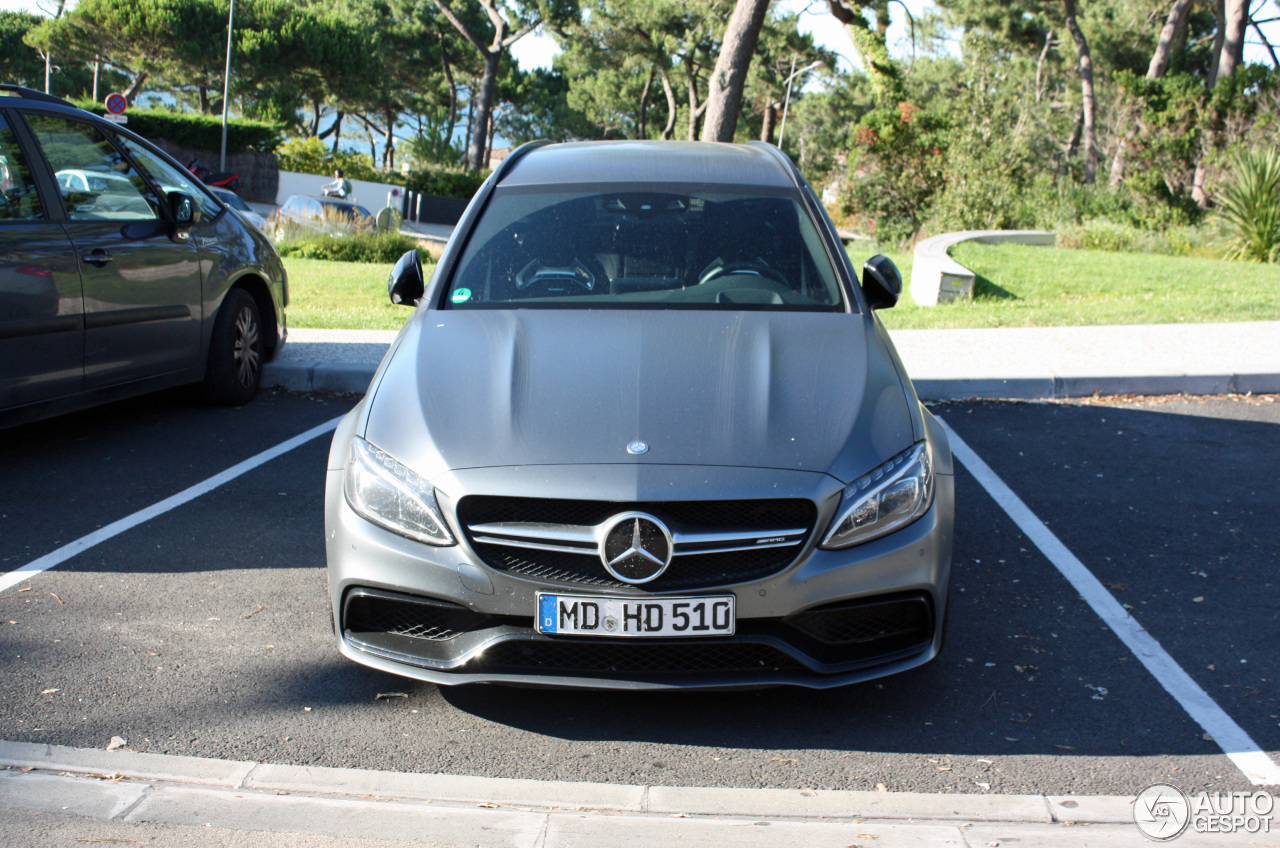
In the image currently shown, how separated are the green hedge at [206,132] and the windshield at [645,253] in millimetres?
38361

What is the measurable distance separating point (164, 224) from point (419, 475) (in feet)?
12.3

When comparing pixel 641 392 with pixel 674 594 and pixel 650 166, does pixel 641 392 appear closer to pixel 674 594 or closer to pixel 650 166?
pixel 674 594

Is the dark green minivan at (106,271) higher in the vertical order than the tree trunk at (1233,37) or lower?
lower

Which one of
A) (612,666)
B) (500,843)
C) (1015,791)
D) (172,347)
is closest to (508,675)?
(612,666)

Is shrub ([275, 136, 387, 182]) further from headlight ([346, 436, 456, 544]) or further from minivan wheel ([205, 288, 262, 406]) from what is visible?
headlight ([346, 436, 456, 544])

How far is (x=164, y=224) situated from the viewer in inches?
233

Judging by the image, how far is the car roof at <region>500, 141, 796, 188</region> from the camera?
457cm

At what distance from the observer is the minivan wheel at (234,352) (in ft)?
21.3

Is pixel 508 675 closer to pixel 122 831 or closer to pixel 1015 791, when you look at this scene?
pixel 122 831

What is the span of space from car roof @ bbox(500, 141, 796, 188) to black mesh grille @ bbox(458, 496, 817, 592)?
2059 millimetres

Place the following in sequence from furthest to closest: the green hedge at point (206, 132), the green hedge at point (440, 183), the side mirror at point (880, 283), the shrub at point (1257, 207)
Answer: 1. the green hedge at point (206, 132)
2. the green hedge at point (440, 183)
3. the shrub at point (1257, 207)
4. the side mirror at point (880, 283)

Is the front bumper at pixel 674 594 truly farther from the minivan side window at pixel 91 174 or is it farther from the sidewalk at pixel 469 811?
the minivan side window at pixel 91 174

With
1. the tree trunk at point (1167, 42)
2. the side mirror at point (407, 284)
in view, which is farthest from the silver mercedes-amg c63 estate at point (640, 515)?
the tree trunk at point (1167, 42)

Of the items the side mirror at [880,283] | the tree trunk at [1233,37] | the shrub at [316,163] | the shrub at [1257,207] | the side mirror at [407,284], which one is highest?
the tree trunk at [1233,37]
